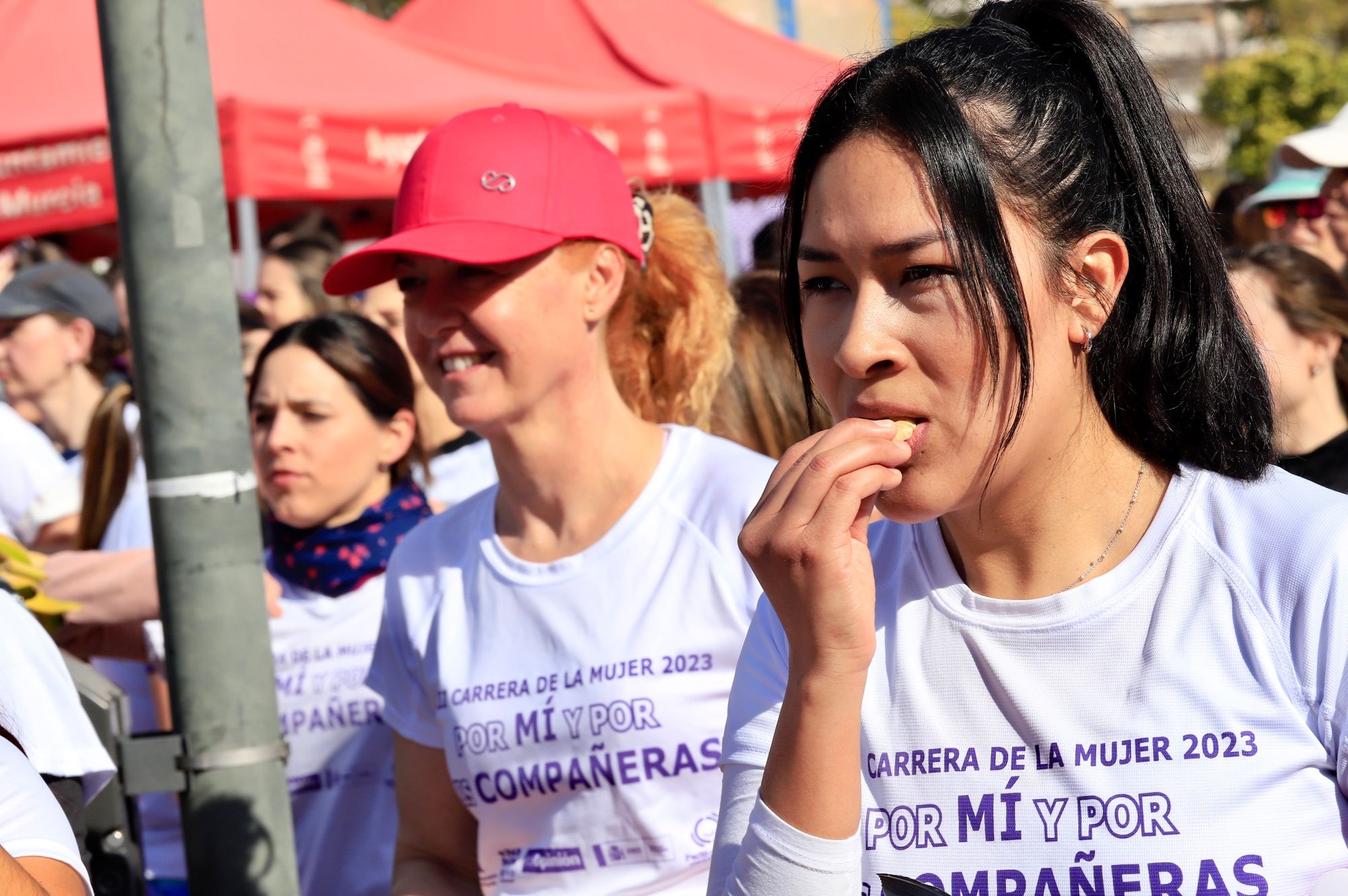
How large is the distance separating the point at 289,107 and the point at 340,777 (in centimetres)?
539

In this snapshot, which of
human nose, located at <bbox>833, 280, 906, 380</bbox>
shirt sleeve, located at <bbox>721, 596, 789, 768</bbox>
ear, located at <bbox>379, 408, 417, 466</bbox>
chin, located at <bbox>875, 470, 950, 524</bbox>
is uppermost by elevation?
human nose, located at <bbox>833, 280, 906, 380</bbox>

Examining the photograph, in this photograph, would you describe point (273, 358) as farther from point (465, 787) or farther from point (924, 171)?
point (924, 171)

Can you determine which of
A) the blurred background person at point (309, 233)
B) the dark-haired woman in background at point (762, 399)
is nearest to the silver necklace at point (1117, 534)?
the dark-haired woman in background at point (762, 399)

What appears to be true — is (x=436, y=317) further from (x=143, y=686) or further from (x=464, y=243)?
(x=143, y=686)

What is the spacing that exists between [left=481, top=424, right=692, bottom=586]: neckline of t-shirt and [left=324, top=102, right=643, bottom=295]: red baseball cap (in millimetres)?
462

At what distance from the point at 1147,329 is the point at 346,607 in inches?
97.7

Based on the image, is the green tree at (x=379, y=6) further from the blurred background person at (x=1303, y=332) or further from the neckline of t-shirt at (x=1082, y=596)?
the neckline of t-shirt at (x=1082, y=596)

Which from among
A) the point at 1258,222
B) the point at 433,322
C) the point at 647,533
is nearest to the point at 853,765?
the point at 647,533

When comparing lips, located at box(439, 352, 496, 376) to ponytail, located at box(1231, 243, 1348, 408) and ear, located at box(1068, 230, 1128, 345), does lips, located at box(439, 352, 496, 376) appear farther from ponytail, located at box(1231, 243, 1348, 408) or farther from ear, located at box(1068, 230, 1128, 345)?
ponytail, located at box(1231, 243, 1348, 408)

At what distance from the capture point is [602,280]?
10.2 ft

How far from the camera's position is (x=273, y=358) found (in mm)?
4277

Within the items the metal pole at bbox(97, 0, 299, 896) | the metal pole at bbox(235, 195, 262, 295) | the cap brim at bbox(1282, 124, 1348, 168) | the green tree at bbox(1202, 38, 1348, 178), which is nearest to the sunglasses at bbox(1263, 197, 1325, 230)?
the cap brim at bbox(1282, 124, 1348, 168)

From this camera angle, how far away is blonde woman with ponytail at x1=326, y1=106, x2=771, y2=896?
107 inches

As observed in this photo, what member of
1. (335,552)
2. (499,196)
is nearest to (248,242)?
(335,552)
